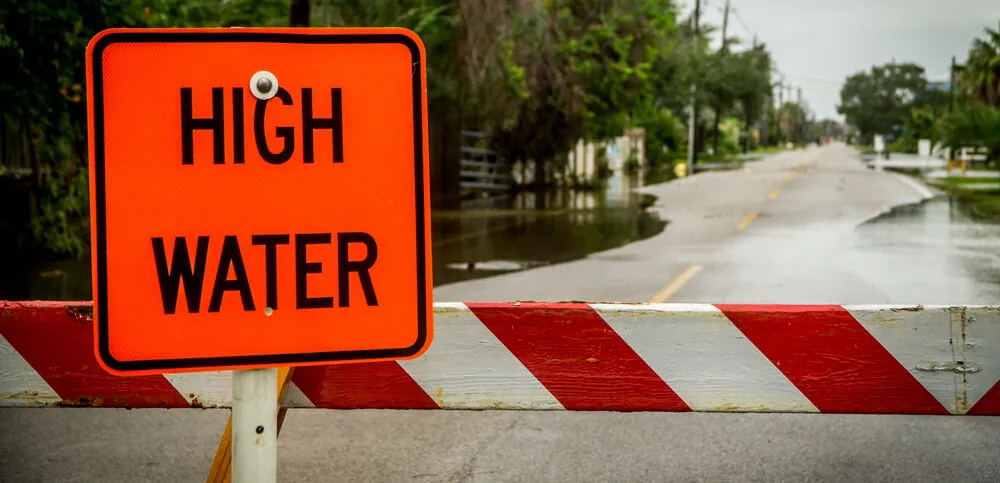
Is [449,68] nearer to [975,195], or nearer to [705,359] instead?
[975,195]

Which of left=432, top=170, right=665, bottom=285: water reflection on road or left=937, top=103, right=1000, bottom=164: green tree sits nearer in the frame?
left=432, top=170, right=665, bottom=285: water reflection on road

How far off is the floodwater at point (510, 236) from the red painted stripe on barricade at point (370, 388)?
Answer: 6880 mm

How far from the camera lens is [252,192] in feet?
7.64

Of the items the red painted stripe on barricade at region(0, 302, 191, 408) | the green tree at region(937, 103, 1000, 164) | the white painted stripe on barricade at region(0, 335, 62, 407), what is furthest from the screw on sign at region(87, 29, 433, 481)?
the green tree at region(937, 103, 1000, 164)

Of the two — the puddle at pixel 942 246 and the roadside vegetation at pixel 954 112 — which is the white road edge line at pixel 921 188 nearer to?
the roadside vegetation at pixel 954 112

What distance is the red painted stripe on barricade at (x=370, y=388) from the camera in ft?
11.3

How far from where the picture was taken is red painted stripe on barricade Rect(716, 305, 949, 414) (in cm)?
334

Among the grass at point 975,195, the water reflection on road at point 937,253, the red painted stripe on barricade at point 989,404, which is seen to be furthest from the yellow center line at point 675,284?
the grass at point 975,195

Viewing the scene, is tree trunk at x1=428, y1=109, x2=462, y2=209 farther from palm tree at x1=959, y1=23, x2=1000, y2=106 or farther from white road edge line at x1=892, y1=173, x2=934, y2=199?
palm tree at x1=959, y1=23, x2=1000, y2=106

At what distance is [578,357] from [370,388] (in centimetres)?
63

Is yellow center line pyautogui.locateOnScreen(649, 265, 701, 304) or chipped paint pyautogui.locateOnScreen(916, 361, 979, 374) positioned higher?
chipped paint pyautogui.locateOnScreen(916, 361, 979, 374)

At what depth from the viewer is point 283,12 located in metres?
15.1

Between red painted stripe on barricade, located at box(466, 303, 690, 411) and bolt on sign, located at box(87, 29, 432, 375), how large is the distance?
974 millimetres

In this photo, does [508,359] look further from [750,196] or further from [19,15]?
[750,196]
